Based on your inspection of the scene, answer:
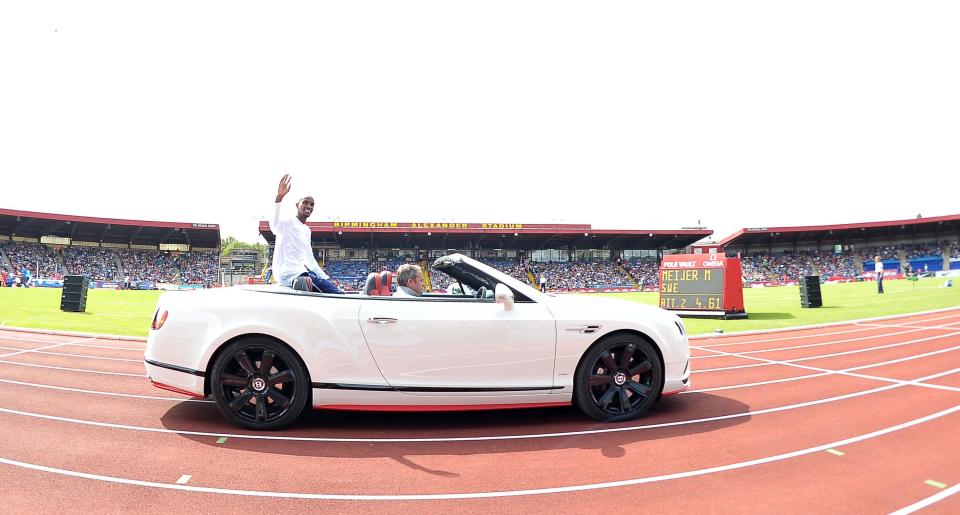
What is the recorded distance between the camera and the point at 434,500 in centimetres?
286

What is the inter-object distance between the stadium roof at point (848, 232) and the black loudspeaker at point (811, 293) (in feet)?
138

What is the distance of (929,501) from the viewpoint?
9.29ft

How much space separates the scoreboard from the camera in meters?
14.4

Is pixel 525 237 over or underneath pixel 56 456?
over

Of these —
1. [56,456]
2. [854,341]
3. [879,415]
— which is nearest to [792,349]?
[854,341]

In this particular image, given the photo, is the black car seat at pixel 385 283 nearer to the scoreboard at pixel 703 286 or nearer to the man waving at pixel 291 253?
the man waving at pixel 291 253

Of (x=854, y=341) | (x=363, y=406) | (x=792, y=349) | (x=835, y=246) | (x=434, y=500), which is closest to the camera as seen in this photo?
(x=434, y=500)

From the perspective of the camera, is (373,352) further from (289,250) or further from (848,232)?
(848,232)

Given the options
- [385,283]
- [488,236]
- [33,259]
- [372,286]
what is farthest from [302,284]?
[33,259]

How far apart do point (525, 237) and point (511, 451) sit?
51.2 metres

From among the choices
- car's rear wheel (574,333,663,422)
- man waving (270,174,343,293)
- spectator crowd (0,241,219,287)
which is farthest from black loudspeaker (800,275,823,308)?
spectator crowd (0,241,219,287)

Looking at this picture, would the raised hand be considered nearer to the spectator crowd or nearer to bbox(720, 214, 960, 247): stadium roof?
the spectator crowd

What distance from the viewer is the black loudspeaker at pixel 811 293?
17.7 meters

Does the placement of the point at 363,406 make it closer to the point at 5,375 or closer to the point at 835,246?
the point at 5,375
